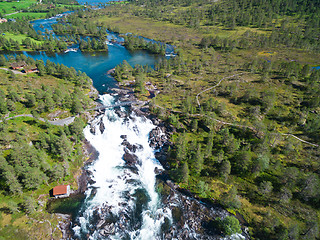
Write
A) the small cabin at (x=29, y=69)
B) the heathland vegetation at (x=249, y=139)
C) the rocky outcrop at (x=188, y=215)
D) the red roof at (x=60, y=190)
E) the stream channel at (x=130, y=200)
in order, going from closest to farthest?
1. the rocky outcrop at (x=188, y=215)
2. the stream channel at (x=130, y=200)
3. the heathland vegetation at (x=249, y=139)
4. the red roof at (x=60, y=190)
5. the small cabin at (x=29, y=69)

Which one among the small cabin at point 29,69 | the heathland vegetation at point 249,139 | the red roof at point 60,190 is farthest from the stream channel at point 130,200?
the small cabin at point 29,69

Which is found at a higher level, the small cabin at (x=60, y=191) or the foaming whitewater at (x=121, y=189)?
the small cabin at (x=60, y=191)

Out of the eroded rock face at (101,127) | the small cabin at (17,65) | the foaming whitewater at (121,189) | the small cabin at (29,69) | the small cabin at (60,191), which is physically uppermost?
the small cabin at (17,65)

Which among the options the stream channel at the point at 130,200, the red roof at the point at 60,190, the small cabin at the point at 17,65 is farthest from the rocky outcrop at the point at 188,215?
the small cabin at the point at 17,65

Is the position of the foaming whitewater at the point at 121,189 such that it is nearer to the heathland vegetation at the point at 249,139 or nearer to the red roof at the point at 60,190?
the red roof at the point at 60,190

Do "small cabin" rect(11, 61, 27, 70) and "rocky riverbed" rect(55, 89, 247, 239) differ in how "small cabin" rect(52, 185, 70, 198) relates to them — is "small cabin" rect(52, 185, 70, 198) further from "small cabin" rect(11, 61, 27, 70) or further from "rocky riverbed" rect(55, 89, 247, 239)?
"small cabin" rect(11, 61, 27, 70)

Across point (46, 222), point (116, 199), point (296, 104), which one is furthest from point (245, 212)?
point (296, 104)

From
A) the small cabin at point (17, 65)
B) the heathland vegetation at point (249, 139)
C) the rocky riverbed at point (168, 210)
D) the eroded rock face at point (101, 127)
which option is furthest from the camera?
the small cabin at point (17, 65)

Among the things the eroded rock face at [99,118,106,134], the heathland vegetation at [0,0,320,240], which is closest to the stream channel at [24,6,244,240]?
the eroded rock face at [99,118,106,134]

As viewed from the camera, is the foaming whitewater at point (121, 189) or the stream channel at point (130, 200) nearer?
the stream channel at point (130, 200)
